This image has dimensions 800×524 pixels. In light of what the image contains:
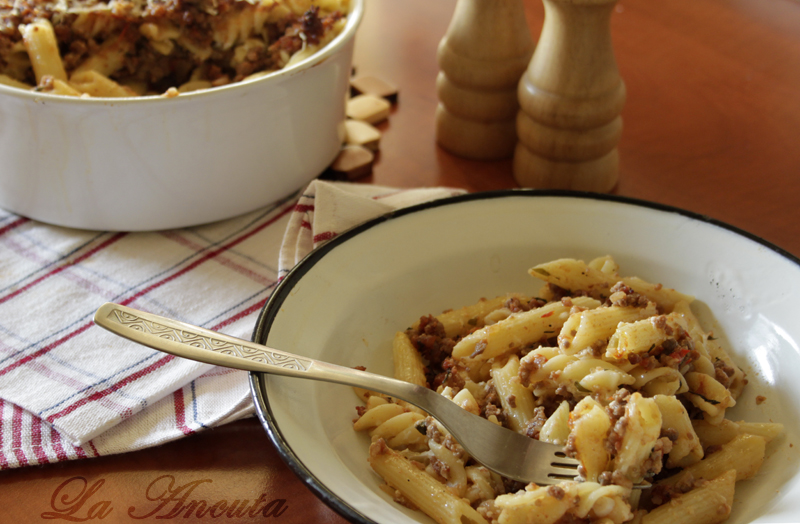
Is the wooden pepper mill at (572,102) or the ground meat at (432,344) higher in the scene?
the wooden pepper mill at (572,102)

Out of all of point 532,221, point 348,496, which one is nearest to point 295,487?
point 348,496

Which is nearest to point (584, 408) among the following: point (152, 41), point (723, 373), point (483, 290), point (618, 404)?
point (618, 404)

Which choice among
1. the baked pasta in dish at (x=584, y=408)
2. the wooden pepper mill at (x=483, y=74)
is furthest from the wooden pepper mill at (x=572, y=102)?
the baked pasta in dish at (x=584, y=408)

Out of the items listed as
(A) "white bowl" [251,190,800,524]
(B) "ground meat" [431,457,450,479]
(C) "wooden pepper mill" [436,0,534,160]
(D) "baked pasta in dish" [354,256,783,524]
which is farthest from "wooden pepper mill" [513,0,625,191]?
(B) "ground meat" [431,457,450,479]

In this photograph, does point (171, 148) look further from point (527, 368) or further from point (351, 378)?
point (527, 368)

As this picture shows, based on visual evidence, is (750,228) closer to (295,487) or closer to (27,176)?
(295,487)

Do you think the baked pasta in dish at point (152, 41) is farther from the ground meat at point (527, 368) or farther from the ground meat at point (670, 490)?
the ground meat at point (670, 490)
